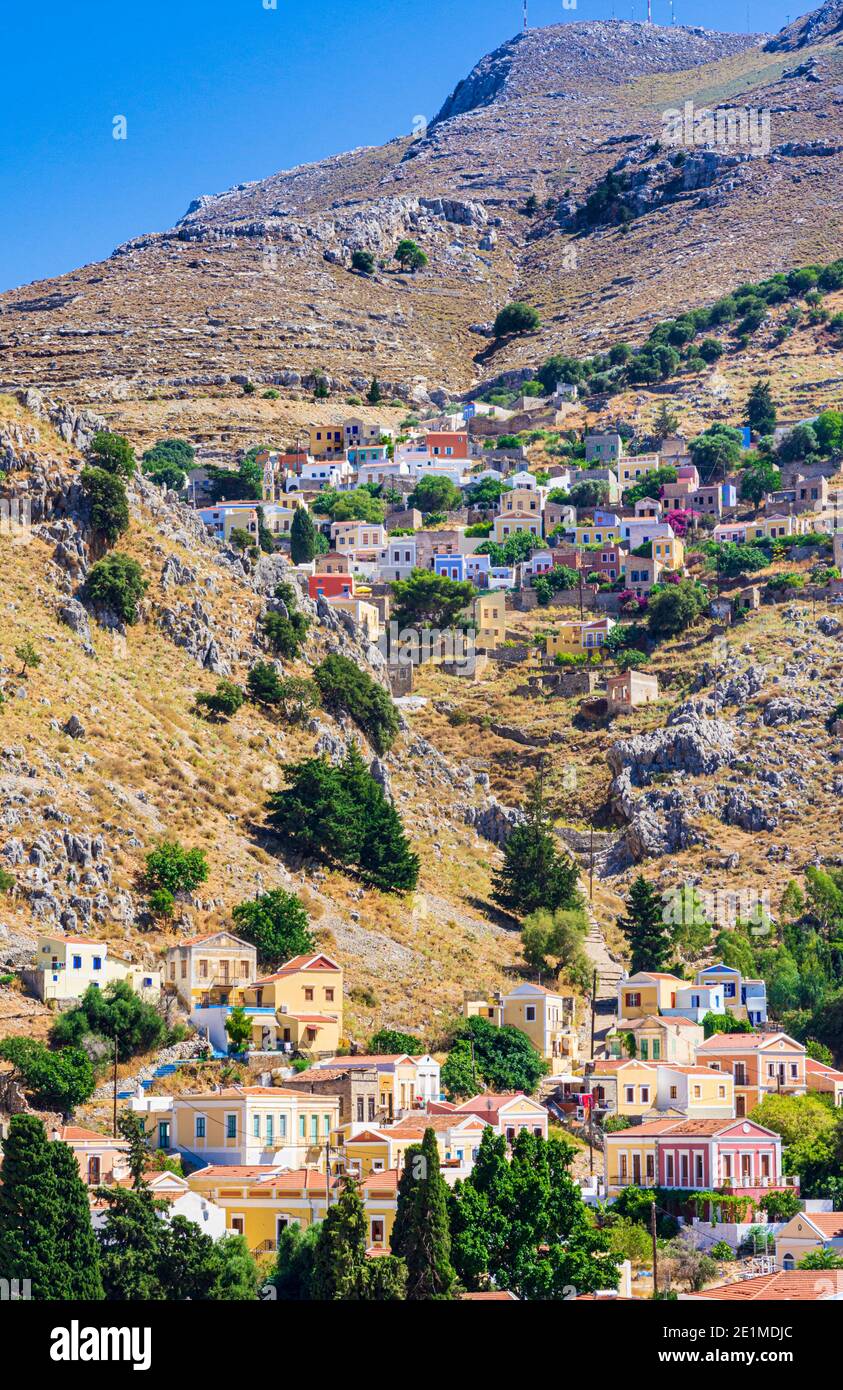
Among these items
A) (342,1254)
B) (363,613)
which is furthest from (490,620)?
(342,1254)

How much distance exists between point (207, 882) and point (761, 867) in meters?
23.3

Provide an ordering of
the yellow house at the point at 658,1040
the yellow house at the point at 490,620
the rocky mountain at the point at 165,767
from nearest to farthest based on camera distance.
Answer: the rocky mountain at the point at 165,767 → the yellow house at the point at 658,1040 → the yellow house at the point at 490,620

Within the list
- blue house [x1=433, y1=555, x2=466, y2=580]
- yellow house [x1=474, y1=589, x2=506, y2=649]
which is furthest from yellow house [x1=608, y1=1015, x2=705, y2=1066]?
blue house [x1=433, y1=555, x2=466, y2=580]

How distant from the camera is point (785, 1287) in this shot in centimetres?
4316

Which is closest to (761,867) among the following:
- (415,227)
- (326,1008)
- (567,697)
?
(567,697)

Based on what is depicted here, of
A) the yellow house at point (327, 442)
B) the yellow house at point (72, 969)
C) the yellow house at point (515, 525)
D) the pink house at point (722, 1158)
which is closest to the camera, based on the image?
the pink house at point (722, 1158)

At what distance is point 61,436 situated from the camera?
85.3 meters

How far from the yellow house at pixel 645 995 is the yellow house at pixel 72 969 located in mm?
15995

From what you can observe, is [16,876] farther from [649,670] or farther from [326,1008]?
[649,670]

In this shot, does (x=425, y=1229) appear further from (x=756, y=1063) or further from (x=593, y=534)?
(x=593, y=534)

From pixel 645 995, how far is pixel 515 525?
5169 cm

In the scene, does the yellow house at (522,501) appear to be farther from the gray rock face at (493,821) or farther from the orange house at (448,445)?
the gray rock face at (493,821)

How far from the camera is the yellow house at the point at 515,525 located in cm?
12069

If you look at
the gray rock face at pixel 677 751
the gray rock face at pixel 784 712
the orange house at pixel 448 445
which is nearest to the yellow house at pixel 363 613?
the gray rock face at pixel 677 751
